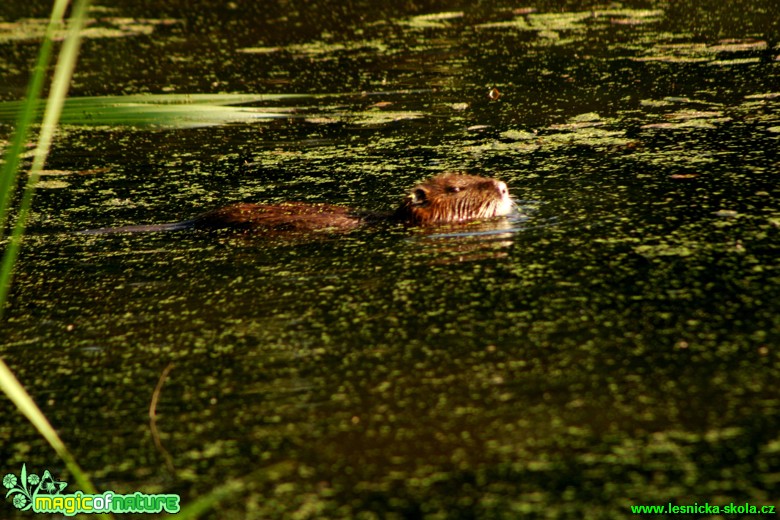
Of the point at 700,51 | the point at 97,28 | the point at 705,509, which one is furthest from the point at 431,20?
the point at 705,509

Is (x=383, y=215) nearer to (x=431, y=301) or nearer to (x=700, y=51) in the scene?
(x=431, y=301)

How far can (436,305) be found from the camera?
3117 millimetres

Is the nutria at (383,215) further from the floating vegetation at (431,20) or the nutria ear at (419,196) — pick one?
the floating vegetation at (431,20)

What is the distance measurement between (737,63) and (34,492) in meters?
5.28

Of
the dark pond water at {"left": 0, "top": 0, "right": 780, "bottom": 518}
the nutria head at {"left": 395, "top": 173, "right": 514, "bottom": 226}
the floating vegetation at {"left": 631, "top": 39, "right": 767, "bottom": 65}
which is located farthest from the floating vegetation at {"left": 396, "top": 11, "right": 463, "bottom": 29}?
the nutria head at {"left": 395, "top": 173, "right": 514, "bottom": 226}

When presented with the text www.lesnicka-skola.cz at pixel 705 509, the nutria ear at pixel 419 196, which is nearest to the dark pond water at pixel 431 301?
the text www.lesnicka-skola.cz at pixel 705 509

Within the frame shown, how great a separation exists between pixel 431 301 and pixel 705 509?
1.36 m

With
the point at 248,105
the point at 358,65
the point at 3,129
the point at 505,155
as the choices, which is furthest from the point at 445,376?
the point at 358,65

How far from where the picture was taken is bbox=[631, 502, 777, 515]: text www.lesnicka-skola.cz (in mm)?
1899

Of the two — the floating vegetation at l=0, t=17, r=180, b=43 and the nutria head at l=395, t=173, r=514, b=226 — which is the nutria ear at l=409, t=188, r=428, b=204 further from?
the floating vegetation at l=0, t=17, r=180, b=43

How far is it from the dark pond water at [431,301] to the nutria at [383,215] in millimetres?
88

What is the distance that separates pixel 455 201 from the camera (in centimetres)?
414

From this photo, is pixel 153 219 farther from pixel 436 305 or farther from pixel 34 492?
pixel 34 492

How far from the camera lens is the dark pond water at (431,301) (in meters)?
2.14
